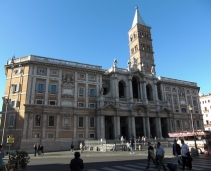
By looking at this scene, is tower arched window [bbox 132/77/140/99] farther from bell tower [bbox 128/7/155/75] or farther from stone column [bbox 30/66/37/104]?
stone column [bbox 30/66/37/104]

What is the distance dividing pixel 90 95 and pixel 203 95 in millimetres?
58582

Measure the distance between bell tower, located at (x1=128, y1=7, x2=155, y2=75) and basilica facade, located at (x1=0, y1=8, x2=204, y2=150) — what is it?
1002cm

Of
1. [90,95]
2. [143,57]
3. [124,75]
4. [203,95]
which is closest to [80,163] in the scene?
[90,95]

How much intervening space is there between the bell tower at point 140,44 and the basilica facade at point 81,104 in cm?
1002

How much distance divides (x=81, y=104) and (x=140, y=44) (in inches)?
1354

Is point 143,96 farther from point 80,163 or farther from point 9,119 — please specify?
point 80,163

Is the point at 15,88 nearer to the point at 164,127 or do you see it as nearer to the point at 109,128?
the point at 109,128

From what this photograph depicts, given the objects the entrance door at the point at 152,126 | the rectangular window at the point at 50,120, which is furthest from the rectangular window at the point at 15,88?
the entrance door at the point at 152,126

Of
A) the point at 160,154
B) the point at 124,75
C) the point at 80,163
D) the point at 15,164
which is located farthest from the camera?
the point at 124,75

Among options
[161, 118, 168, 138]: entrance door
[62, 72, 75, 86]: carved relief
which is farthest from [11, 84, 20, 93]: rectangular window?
[161, 118, 168, 138]: entrance door

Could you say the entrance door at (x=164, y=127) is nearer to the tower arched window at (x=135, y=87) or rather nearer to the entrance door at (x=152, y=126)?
the entrance door at (x=152, y=126)

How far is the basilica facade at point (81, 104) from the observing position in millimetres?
37312

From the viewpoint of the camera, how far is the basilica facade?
37312 mm

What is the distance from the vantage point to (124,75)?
49469 millimetres
